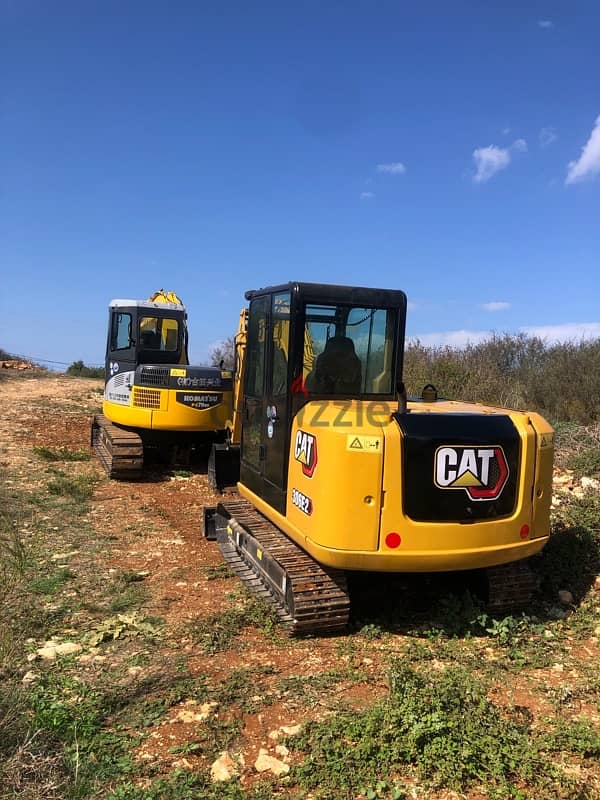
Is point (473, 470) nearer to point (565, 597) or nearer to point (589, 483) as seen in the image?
point (565, 597)

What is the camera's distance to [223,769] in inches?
124

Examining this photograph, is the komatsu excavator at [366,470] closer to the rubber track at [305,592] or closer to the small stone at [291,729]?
the rubber track at [305,592]

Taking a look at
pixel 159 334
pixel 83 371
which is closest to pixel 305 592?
pixel 159 334

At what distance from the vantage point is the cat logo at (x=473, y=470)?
4.39 meters

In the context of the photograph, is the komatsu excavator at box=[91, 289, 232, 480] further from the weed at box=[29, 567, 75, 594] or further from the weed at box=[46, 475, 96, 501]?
the weed at box=[29, 567, 75, 594]

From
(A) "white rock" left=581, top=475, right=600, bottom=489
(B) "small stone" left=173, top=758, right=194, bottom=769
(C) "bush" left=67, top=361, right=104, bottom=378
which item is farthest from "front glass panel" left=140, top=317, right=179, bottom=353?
(C) "bush" left=67, top=361, right=104, bottom=378

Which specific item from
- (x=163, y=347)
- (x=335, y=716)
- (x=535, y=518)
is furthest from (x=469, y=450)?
(x=163, y=347)

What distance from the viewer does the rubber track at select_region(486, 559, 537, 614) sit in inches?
193

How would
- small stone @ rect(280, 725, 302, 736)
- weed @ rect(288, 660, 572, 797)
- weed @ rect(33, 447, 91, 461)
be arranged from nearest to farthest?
weed @ rect(288, 660, 572, 797) < small stone @ rect(280, 725, 302, 736) < weed @ rect(33, 447, 91, 461)

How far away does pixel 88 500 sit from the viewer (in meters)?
8.84

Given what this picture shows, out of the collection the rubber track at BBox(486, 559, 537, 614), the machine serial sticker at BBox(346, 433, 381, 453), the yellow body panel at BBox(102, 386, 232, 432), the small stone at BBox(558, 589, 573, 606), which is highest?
the machine serial sticker at BBox(346, 433, 381, 453)

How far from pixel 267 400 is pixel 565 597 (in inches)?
112

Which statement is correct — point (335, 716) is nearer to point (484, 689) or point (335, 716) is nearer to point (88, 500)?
point (484, 689)

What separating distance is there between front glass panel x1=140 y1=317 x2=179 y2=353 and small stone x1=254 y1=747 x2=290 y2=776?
8.72 m
